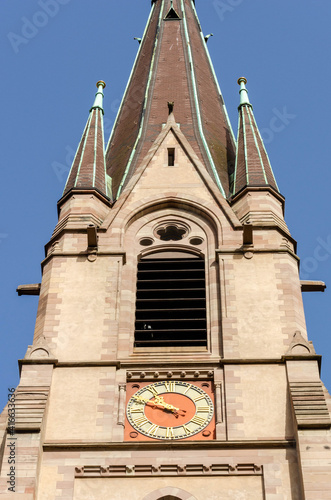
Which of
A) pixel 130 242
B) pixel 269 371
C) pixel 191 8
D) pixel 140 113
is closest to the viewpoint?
pixel 269 371

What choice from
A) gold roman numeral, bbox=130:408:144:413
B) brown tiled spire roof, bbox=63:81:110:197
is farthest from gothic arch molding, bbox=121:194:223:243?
gold roman numeral, bbox=130:408:144:413

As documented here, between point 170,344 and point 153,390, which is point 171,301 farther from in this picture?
point 153,390

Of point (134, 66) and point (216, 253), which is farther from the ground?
point (134, 66)

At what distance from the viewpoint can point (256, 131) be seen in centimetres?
3562

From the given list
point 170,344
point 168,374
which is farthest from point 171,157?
point 168,374

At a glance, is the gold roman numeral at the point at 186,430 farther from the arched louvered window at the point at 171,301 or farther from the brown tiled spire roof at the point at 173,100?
the brown tiled spire roof at the point at 173,100

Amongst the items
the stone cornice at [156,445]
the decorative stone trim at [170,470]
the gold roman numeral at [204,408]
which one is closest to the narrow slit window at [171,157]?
the gold roman numeral at [204,408]

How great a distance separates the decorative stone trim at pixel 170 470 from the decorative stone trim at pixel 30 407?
123cm

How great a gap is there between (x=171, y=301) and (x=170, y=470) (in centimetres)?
592

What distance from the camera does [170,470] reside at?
2356 cm

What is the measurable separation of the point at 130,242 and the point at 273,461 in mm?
8346

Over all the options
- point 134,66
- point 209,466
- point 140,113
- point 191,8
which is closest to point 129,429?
point 209,466

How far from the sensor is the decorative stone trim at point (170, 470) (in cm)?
2348

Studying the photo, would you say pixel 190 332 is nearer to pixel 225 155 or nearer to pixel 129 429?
pixel 129 429
